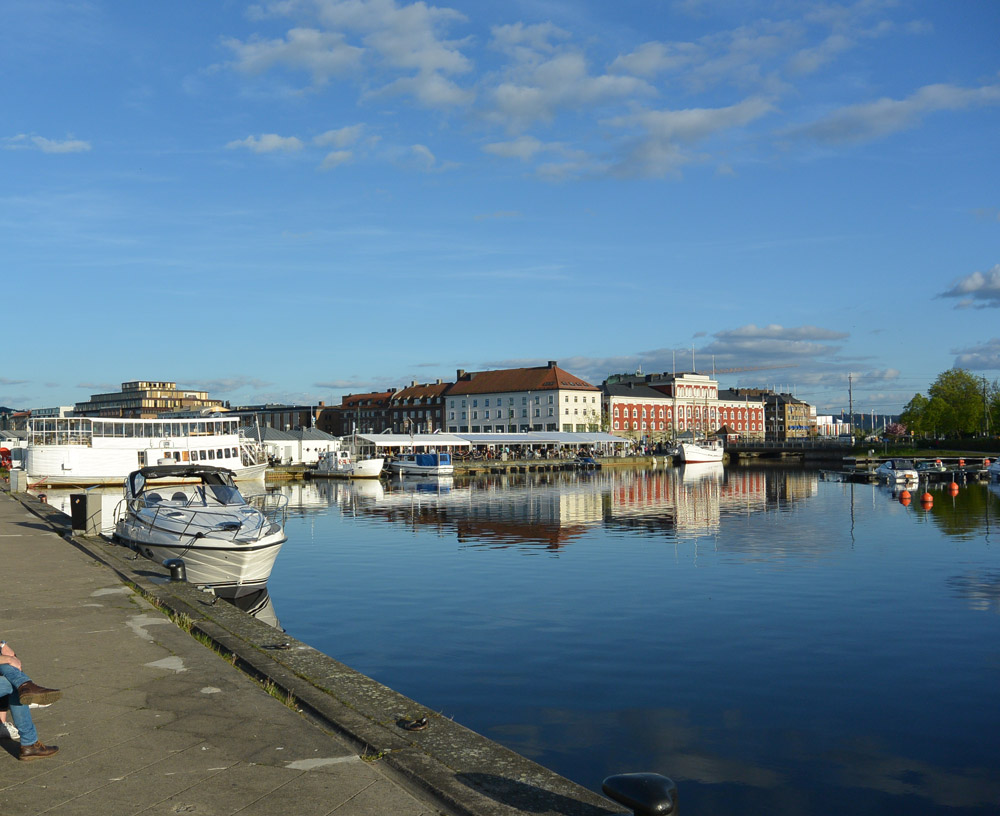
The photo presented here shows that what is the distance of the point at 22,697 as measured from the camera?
797 cm

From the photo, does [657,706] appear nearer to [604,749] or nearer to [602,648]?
[604,749]

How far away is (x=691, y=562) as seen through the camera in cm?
3253

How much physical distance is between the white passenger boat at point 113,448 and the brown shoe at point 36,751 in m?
71.2

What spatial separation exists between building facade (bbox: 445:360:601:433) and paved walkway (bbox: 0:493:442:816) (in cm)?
15706

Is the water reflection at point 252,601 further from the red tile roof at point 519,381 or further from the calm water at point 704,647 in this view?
the red tile roof at point 519,381

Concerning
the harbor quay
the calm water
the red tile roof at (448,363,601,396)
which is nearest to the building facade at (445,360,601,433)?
the red tile roof at (448,363,601,396)

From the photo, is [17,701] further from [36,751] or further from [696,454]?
[696,454]

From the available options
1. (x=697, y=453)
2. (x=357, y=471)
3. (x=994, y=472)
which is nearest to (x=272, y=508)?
(x=357, y=471)

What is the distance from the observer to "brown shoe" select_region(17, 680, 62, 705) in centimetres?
798

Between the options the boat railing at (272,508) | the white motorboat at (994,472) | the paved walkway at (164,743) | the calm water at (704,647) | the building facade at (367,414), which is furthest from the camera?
the building facade at (367,414)

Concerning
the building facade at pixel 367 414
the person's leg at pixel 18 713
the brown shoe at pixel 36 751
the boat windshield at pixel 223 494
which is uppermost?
the building facade at pixel 367 414

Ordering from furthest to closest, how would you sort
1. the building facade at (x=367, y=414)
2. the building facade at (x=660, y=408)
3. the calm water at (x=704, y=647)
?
the building facade at (x=367, y=414), the building facade at (x=660, y=408), the calm water at (x=704, y=647)

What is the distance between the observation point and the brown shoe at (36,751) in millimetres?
8203

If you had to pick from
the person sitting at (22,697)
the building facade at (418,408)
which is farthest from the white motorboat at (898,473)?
the building facade at (418,408)
